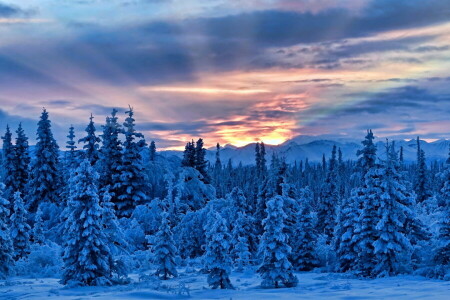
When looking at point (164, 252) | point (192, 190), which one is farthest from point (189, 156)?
point (164, 252)

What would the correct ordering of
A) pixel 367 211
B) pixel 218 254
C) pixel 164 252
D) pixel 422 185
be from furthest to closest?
pixel 422 185
pixel 367 211
pixel 164 252
pixel 218 254

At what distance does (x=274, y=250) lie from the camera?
21391 mm

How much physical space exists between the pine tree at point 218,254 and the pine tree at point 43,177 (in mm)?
32823

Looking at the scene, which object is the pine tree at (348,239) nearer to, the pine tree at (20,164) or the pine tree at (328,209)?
the pine tree at (328,209)

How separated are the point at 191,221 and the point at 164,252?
1500cm

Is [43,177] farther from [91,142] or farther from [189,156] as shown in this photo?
[189,156]

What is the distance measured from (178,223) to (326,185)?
55.3ft

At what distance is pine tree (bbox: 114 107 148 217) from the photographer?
146 feet

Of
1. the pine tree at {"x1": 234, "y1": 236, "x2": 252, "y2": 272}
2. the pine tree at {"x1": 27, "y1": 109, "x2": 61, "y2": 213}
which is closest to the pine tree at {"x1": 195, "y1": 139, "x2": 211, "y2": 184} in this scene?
the pine tree at {"x1": 27, "y1": 109, "x2": 61, "y2": 213}

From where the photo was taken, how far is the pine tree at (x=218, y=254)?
20.1 metres

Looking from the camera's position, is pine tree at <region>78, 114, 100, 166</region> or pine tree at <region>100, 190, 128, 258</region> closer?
pine tree at <region>100, 190, 128, 258</region>

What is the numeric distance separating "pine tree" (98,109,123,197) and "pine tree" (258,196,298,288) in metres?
26.4

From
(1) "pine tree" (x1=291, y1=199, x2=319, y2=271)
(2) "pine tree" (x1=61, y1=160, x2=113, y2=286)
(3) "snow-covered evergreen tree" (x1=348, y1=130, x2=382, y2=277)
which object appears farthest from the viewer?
(1) "pine tree" (x1=291, y1=199, x2=319, y2=271)

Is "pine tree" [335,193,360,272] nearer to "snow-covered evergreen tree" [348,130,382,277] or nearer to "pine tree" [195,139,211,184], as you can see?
A: "snow-covered evergreen tree" [348,130,382,277]
